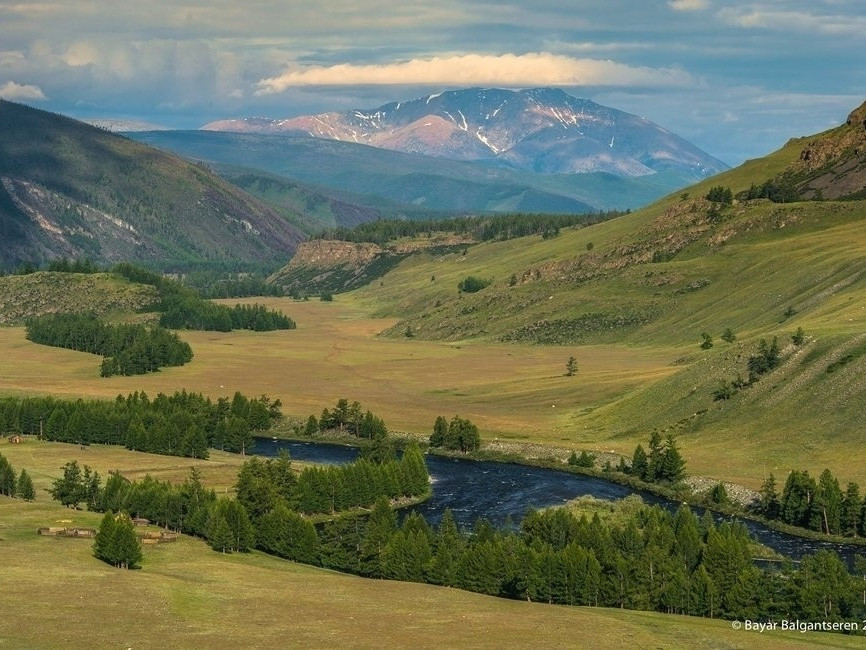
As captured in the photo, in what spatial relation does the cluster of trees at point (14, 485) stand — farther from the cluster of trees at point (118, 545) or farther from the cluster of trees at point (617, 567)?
the cluster of trees at point (617, 567)

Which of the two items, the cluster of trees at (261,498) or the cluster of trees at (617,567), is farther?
the cluster of trees at (261,498)

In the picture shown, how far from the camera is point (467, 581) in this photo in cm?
11681

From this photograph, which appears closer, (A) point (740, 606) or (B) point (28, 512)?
(A) point (740, 606)

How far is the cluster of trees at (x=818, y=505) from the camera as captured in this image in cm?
14925

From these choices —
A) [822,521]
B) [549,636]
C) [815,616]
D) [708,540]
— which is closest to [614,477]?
[822,521]

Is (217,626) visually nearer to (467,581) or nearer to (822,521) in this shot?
(467,581)

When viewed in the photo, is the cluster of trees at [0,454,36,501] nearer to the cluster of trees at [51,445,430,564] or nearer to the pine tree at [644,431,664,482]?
the cluster of trees at [51,445,430,564]

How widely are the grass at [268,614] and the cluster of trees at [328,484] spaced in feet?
82.0

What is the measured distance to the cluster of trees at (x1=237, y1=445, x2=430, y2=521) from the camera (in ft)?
484

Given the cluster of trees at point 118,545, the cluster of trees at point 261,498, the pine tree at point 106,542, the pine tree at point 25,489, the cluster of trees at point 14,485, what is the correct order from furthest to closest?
the cluster of trees at point 14,485, the pine tree at point 25,489, the cluster of trees at point 261,498, the pine tree at point 106,542, the cluster of trees at point 118,545

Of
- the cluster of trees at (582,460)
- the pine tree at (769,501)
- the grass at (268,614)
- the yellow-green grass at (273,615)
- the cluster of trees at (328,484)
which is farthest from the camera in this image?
the cluster of trees at (582,460)

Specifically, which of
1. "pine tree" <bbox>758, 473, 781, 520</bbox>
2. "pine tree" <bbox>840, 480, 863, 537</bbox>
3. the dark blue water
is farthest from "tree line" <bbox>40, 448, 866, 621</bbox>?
"pine tree" <bbox>758, 473, 781, 520</bbox>

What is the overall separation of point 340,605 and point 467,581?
17321 millimetres

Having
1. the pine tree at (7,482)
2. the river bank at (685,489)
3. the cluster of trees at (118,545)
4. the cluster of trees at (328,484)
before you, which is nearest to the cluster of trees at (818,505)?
the river bank at (685,489)
